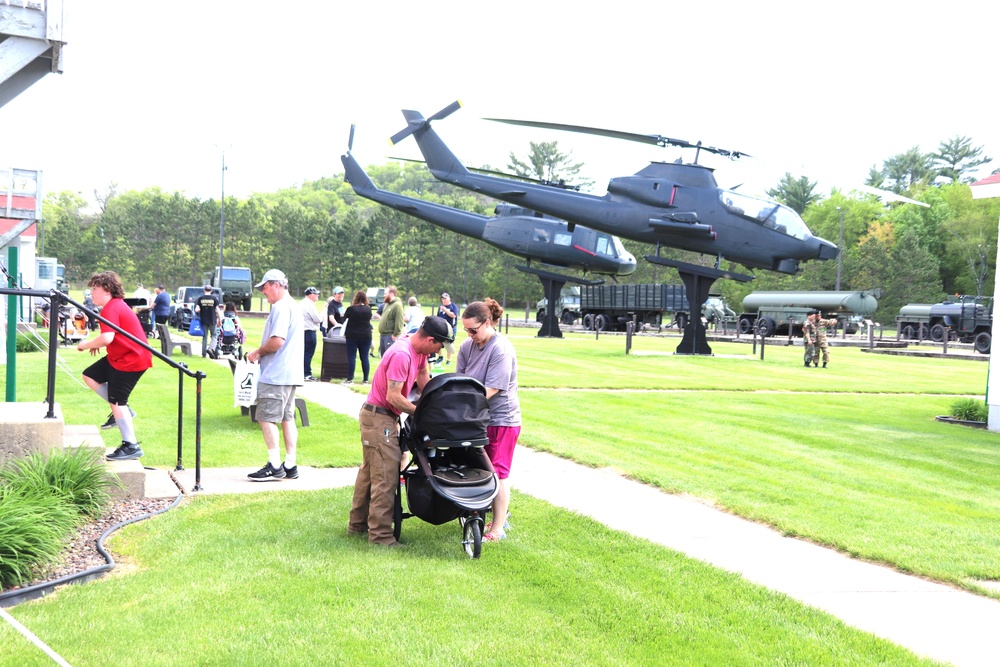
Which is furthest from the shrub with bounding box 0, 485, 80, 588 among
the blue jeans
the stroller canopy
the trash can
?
the trash can

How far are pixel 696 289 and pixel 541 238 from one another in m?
11.0

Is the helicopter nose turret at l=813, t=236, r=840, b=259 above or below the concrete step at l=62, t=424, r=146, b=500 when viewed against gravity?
above

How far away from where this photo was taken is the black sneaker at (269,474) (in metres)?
8.38

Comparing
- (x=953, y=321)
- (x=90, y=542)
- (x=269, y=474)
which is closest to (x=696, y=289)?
(x=953, y=321)

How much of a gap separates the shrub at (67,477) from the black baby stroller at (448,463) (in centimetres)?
231

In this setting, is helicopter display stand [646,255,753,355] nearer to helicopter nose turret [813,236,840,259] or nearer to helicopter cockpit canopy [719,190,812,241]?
helicopter cockpit canopy [719,190,812,241]

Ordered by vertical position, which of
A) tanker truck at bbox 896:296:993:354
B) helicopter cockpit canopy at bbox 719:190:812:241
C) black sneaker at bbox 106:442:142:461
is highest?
helicopter cockpit canopy at bbox 719:190:812:241

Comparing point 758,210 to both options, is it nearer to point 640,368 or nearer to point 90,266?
point 640,368

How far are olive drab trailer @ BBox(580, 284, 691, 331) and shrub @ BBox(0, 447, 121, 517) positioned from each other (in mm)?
42422

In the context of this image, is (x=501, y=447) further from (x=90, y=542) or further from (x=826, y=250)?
(x=826, y=250)

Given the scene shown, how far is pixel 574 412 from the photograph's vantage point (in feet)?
47.0

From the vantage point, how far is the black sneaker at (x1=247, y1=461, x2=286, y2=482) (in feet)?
27.5

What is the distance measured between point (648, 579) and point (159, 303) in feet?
70.8

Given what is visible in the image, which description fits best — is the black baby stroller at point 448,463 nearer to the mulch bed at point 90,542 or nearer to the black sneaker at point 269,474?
the mulch bed at point 90,542
